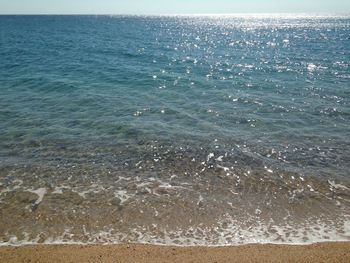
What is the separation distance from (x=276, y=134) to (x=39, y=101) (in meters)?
15.0

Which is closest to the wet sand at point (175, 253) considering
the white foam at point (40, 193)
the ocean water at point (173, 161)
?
the ocean water at point (173, 161)

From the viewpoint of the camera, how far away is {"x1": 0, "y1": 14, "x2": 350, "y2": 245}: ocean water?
35.1 feet

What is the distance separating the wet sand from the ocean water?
41cm

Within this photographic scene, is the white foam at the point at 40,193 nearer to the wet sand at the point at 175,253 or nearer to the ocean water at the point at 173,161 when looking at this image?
the ocean water at the point at 173,161

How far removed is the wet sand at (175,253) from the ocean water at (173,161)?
1.34 ft

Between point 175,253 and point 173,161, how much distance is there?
19.6 ft

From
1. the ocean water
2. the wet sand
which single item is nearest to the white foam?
the ocean water

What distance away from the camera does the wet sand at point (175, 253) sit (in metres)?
9.05

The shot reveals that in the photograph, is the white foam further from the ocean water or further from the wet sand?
the wet sand

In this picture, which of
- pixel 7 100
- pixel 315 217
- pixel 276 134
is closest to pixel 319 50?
pixel 276 134

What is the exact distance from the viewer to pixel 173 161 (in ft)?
49.4

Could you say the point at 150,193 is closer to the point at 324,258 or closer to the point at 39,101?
the point at 324,258

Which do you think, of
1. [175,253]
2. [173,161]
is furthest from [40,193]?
[175,253]

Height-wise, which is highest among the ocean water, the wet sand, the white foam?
the wet sand
